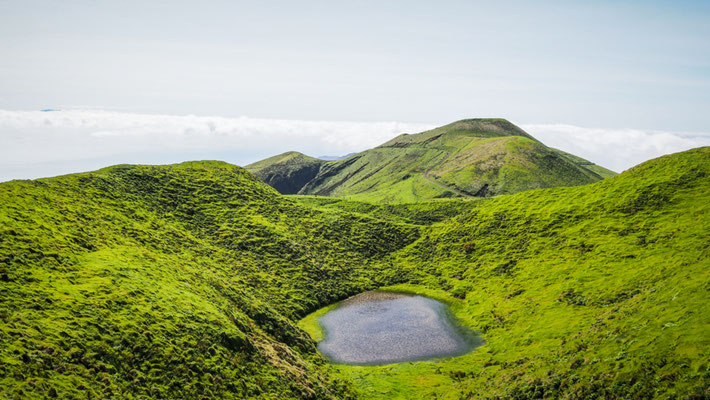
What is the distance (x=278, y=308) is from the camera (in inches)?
3125

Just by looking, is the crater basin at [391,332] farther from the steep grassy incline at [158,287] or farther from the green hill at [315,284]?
the steep grassy incline at [158,287]

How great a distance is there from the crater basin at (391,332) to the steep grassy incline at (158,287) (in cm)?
651

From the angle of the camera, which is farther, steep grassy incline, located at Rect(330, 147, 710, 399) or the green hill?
steep grassy incline, located at Rect(330, 147, 710, 399)

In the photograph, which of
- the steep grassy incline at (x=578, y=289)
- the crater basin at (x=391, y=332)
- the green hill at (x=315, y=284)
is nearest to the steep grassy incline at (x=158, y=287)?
the green hill at (x=315, y=284)


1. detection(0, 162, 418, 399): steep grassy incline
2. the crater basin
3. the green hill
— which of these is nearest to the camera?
detection(0, 162, 418, 399): steep grassy incline

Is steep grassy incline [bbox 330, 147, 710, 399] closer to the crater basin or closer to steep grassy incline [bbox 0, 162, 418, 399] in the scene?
the crater basin

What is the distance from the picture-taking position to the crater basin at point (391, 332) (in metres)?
65.3

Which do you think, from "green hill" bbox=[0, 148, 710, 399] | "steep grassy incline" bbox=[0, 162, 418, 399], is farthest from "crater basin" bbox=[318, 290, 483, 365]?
"steep grassy incline" bbox=[0, 162, 418, 399]

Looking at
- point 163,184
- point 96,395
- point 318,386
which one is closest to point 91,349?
point 96,395

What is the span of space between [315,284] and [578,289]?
5780cm

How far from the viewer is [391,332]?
7281 centimetres

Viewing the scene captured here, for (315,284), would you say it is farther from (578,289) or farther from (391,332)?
(578,289)

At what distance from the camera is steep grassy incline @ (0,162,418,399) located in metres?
33.8

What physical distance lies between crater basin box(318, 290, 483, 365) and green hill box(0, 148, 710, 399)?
368cm
